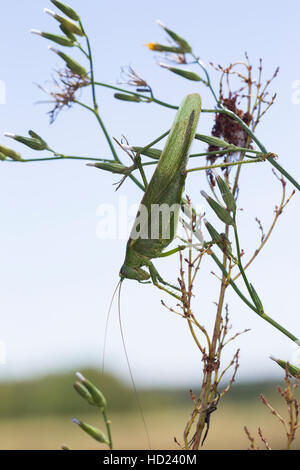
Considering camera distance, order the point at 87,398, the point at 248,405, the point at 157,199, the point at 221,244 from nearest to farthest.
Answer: the point at 87,398
the point at 221,244
the point at 157,199
the point at 248,405

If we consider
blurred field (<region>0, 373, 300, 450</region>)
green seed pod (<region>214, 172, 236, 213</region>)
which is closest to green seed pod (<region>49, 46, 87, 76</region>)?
green seed pod (<region>214, 172, 236, 213</region>)

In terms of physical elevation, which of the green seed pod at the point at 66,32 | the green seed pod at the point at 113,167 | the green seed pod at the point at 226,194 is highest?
the green seed pod at the point at 66,32

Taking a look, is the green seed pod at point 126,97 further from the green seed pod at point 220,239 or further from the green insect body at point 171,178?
the green seed pod at point 220,239

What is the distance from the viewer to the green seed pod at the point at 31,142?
0.82 meters

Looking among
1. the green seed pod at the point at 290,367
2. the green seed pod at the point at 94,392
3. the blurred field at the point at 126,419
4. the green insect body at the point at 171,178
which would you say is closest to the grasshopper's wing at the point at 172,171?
the green insect body at the point at 171,178

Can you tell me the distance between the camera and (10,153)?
2.87ft

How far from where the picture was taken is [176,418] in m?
17.3

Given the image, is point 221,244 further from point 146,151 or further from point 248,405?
point 248,405

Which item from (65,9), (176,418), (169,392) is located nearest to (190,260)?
(65,9)

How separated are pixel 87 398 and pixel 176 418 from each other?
57.8ft

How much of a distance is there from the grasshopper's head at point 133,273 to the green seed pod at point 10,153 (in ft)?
0.89

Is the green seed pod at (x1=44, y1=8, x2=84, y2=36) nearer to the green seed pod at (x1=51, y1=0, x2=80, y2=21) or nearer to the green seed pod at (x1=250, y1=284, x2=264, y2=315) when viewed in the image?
the green seed pod at (x1=51, y1=0, x2=80, y2=21)

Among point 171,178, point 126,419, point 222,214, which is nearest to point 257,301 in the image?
point 222,214

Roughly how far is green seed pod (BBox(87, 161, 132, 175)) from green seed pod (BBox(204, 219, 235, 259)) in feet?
0.44
